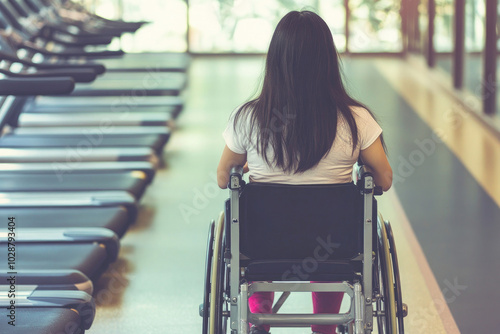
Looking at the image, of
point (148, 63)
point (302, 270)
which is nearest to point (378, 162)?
point (302, 270)

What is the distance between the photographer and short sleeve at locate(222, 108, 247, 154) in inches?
86.0

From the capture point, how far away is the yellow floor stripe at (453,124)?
524 centimetres

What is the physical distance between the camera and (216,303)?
217cm

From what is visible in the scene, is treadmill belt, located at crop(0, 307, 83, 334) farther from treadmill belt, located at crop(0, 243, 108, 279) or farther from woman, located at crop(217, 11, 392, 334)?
woman, located at crop(217, 11, 392, 334)

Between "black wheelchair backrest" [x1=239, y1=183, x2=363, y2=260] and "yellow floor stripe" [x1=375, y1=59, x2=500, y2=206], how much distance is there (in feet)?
8.51

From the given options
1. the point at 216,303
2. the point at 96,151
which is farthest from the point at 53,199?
the point at 216,303

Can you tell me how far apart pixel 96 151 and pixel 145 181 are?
812mm

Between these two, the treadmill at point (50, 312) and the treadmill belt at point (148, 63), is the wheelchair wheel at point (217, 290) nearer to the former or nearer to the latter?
the treadmill at point (50, 312)

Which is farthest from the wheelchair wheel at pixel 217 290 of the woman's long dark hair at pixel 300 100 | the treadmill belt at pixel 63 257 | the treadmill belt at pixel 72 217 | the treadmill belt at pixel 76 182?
the treadmill belt at pixel 76 182

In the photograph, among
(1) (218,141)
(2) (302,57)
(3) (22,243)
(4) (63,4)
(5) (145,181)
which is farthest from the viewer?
(4) (63,4)

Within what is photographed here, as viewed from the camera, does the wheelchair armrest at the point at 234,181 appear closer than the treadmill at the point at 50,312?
Yes

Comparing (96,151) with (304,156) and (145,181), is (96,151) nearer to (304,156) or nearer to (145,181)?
(145,181)

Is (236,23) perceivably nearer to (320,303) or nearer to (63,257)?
(63,257)

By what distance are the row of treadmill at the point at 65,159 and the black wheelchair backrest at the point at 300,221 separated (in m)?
0.70
